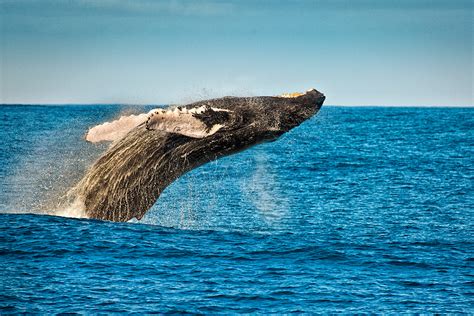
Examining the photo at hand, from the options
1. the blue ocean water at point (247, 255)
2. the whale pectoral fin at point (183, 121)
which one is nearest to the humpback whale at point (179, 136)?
the whale pectoral fin at point (183, 121)

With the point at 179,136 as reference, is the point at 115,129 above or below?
above

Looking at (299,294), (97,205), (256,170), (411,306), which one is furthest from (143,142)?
(256,170)

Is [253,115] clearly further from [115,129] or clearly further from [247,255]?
[247,255]

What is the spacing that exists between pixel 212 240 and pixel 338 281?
12.9ft

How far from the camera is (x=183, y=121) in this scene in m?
15.3

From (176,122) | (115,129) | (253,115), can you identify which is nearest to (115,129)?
(115,129)

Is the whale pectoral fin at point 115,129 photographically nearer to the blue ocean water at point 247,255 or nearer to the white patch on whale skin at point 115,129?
the white patch on whale skin at point 115,129

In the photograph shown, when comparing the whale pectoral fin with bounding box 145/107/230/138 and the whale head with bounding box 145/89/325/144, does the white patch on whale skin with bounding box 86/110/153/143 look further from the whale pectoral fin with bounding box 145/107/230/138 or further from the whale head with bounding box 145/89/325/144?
the whale head with bounding box 145/89/325/144

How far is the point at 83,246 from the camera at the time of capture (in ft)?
55.3

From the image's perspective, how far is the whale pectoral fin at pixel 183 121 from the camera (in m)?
15.2

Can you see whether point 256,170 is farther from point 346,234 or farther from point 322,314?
point 322,314

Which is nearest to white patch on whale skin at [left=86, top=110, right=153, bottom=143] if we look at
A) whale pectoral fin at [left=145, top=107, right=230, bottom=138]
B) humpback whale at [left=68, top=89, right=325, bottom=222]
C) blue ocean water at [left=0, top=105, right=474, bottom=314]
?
humpback whale at [left=68, top=89, right=325, bottom=222]

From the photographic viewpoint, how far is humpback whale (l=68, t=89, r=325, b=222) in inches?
608

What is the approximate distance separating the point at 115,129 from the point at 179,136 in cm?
122
